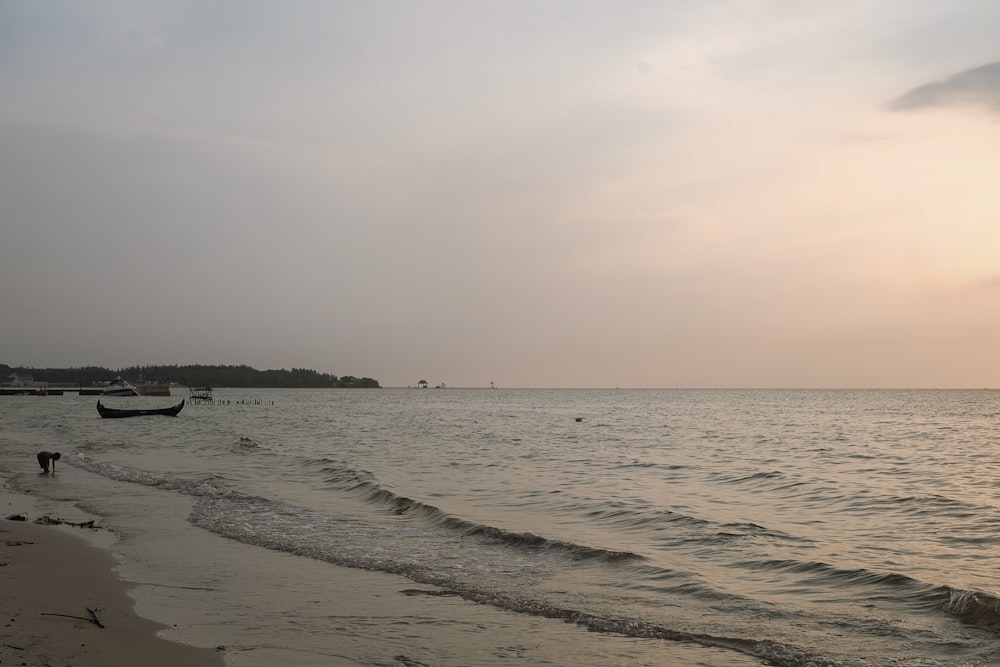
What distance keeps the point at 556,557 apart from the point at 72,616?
729cm

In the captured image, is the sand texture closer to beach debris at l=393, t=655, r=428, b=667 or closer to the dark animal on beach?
beach debris at l=393, t=655, r=428, b=667

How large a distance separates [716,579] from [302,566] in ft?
20.6

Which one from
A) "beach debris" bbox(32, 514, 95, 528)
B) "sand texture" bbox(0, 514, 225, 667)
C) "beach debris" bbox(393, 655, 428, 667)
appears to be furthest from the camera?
"beach debris" bbox(32, 514, 95, 528)

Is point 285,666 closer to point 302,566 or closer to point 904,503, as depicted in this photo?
point 302,566

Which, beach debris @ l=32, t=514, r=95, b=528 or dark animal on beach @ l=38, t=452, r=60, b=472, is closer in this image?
beach debris @ l=32, t=514, r=95, b=528

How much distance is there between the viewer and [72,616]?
8.25m

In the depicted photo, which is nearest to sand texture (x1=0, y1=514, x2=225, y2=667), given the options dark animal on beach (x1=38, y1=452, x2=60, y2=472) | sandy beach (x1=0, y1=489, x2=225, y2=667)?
sandy beach (x1=0, y1=489, x2=225, y2=667)

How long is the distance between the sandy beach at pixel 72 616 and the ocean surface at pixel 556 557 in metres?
0.34

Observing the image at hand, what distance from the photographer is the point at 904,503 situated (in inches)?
711

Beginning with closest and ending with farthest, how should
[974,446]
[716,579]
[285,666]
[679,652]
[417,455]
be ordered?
1. [285,666]
2. [679,652]
3. [716,579]
4. [417,455]
5. [974,446]

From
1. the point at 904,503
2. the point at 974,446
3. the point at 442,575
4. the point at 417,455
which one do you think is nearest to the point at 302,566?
the point at 442,575

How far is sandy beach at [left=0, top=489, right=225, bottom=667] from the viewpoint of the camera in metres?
6.92

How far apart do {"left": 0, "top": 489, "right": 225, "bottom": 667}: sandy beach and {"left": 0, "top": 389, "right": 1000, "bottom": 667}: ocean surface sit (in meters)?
0.34

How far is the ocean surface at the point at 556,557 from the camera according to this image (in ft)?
27.0
